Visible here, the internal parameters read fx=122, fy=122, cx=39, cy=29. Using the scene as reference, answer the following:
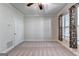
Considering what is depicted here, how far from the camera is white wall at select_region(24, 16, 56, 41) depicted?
12.2m

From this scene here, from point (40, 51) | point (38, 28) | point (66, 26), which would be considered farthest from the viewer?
point (38, 28)

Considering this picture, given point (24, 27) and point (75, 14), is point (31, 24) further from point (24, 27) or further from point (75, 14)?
point (75, 14)

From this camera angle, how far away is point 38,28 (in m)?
12.3

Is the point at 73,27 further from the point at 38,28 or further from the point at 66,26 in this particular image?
the point at 38,28

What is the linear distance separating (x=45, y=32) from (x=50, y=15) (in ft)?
5.81

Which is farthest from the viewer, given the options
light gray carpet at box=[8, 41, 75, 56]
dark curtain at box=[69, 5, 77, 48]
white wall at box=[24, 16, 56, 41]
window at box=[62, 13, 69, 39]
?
white wall at box=[24, 16, 56, 41]

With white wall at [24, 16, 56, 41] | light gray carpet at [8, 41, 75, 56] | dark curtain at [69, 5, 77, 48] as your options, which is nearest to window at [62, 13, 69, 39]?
light gray carpet at [8, 41, 75, 56]

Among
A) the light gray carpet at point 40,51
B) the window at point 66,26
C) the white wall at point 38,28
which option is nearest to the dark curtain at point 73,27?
the light gray carpet at point 40,51

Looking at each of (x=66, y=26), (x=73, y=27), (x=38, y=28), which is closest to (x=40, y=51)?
(x=73, y=27)

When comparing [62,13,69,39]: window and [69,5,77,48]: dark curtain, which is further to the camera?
[62,13,69,39]: window

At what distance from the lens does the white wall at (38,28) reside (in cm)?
1219

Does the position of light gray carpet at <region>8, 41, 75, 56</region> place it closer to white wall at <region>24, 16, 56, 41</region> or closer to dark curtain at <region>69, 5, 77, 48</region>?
dark curtain at <region>69, 5, 77, 48</region>

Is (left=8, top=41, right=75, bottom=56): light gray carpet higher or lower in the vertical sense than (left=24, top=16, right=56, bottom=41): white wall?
lower

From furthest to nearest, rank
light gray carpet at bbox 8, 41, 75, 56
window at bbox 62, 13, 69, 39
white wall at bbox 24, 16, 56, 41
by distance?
1. white wall at bbox 24, 16, 56, 41
2. window at bbox 62, 13, 69, 39
3. light gray carpet at bbox 8, 41, 75, 56
